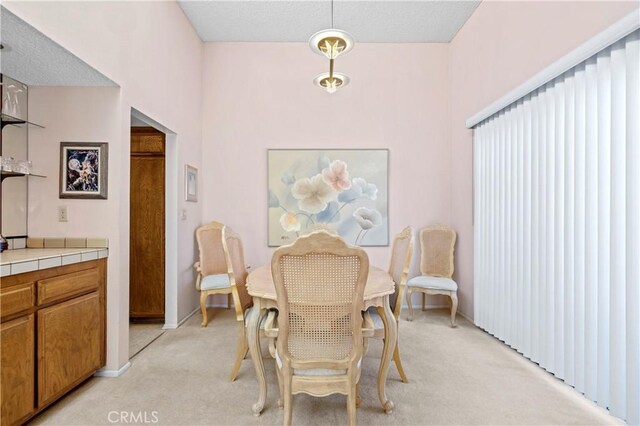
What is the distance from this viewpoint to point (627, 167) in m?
1.81

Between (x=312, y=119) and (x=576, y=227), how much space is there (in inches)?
122

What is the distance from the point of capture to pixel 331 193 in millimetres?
4199

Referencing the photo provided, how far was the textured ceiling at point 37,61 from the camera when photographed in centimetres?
170

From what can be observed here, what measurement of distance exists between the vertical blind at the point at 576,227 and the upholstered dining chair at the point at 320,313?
5.13 ft

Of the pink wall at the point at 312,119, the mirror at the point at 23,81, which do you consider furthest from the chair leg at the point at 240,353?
the pink wall at the point at 312,119

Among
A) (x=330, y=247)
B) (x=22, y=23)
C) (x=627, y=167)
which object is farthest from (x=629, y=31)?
(x=22, y=23)

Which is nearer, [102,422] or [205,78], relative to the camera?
[102,422]

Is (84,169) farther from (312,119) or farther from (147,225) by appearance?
(312,119)

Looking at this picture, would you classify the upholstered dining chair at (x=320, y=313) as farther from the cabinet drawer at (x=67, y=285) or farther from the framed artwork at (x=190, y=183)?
the framed artwork at (x=190, y=183)

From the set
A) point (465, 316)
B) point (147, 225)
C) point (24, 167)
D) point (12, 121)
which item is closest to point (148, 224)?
point (147, 225)

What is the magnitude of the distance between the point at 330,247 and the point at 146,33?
2.72 m

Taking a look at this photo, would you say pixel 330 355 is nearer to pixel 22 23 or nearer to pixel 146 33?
pixel 22 23

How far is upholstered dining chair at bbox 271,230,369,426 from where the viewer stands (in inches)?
60.7

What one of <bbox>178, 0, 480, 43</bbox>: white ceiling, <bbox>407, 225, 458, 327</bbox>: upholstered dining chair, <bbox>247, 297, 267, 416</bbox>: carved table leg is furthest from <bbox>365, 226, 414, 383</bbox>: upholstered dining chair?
<bbox>178, 0, 480, 43</bbox>: white ceiling
